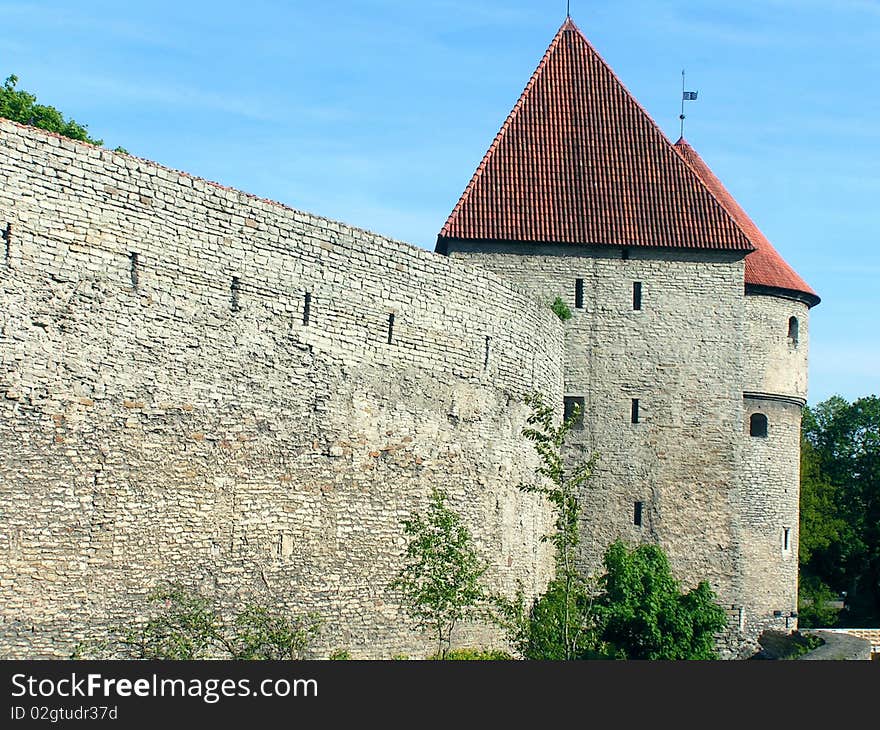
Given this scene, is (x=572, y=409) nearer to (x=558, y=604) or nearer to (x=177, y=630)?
(x=558, y=604)

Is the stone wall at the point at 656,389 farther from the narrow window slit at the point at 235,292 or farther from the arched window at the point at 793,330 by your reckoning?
the narrow window slit at the point at 235,292

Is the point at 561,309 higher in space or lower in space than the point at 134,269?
higher

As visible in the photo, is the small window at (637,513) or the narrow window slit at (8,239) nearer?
the narrow window slit at (8,239)

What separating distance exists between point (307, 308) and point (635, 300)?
8624 mm

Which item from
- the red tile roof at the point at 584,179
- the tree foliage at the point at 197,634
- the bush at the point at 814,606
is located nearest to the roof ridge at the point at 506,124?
the red tile roof at the point at 584,179

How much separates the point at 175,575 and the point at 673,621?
842 centimetres

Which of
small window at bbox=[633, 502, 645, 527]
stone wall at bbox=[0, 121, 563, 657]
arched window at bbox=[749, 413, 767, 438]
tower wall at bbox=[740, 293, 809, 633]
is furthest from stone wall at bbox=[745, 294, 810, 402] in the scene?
stone wall at bbox=[0, 121, 563, 657]

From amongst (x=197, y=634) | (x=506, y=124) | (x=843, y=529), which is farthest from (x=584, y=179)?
(x=843, y=529)

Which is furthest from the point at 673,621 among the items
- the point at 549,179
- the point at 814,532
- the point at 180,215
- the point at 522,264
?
the point at 814,532

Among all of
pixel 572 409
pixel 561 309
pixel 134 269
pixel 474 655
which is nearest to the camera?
pixel 134 269

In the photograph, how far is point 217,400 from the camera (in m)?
13.3

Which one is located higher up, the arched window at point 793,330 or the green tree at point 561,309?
the arched window at point 793,330

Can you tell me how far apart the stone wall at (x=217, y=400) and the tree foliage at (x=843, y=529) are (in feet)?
75.7

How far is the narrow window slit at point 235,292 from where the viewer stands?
1346 centimetres
